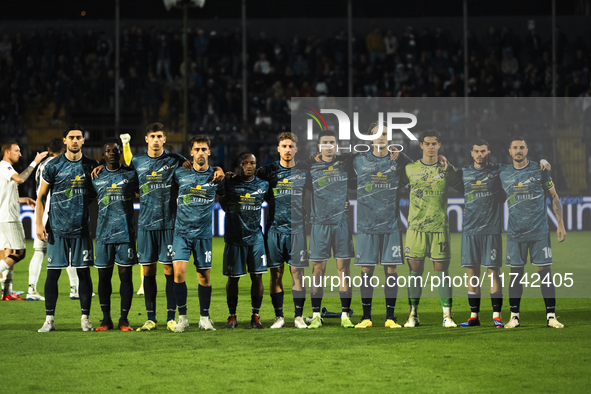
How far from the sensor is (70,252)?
7828 millimetres

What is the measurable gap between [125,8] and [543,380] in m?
21.2

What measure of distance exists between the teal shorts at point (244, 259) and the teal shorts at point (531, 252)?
249 cm

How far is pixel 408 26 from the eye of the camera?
78.4ft

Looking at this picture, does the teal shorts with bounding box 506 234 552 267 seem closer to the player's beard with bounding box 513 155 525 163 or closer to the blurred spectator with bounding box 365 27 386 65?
the player's beard with bounding box 513 155 525 163

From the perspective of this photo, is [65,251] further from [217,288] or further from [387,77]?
[387,77]

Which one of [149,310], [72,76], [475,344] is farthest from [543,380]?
[72,76]

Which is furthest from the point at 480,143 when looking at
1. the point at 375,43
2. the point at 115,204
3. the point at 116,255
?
the point at 375,43

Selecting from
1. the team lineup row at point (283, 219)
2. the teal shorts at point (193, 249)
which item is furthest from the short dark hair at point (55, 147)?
the teal shorts at point (193, 249)

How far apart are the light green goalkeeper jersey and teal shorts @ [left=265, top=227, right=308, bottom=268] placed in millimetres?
1141

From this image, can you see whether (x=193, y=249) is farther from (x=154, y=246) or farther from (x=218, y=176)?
(x=218, y=176)

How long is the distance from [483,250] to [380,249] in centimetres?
103

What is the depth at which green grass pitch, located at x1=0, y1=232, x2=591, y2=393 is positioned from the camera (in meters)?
5.53

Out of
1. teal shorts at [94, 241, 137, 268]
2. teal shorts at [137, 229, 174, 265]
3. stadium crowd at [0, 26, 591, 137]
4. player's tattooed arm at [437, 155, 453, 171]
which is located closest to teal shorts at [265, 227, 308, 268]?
teal shorts at [137, 229, 174, 265]

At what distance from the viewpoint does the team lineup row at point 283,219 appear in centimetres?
775
